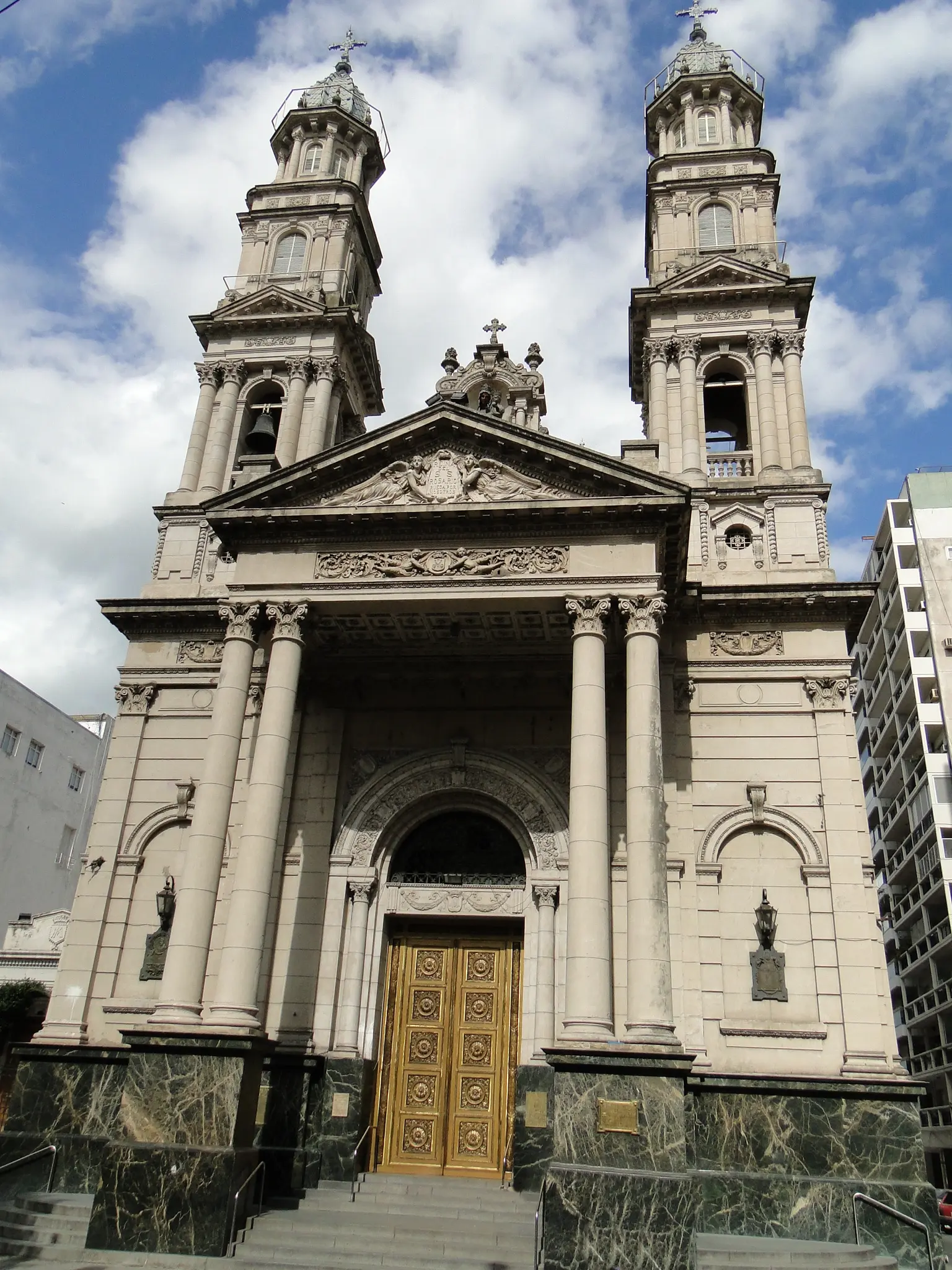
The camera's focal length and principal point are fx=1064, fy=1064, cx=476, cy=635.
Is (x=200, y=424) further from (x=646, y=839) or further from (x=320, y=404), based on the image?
(x=646, y=839)

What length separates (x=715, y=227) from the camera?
97.1ft

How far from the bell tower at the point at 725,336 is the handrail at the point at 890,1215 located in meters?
12.0

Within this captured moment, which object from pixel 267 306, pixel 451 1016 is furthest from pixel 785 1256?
pixel 267 306

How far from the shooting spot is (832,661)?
845 inches

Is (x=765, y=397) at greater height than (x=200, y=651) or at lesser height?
greater

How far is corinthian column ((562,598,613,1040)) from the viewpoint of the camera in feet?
52.5

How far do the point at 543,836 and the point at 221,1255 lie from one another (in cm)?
916

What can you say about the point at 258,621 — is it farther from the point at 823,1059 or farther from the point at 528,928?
the point at 823,1059

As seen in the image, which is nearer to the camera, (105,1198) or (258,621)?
(105,1198)

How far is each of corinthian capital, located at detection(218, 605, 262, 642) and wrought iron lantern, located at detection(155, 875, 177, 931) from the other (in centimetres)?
533

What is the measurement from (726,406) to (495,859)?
14.0m

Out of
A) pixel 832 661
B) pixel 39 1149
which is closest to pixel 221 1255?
pixel 39 1149

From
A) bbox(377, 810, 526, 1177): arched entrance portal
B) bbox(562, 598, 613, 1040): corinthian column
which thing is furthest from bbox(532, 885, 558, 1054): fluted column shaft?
bbox(562, 598, 613, 1040): corinthian column

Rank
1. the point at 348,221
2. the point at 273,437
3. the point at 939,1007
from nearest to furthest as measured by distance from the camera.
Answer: the point at 273,437 < the point at 348,221 < the point at 939,1007
